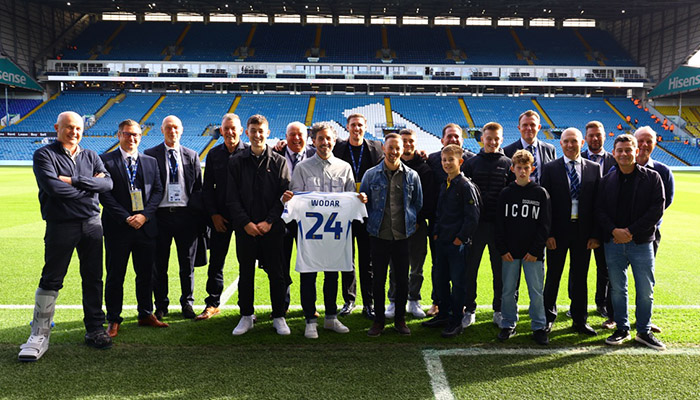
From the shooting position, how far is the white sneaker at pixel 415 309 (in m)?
4.85

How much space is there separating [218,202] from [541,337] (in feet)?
11.1

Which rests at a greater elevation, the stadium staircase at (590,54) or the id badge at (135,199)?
the stadium staircase at (590,54)

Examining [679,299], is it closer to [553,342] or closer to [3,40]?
[553,342]

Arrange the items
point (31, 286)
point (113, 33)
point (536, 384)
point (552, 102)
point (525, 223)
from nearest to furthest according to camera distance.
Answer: point (536, 384) → point (525, 223) → point (31, 286) → point (552, 102) → point (113, 33)

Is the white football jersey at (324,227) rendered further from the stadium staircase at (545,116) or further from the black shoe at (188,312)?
the stadium staircase at (545,116)

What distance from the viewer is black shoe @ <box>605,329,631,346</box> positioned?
4.11 metres

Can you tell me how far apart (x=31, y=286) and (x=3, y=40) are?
42.5 metres

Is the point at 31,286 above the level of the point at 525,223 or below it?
below

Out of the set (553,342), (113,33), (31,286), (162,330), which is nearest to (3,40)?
(113,33)

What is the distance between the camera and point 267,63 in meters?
41.2

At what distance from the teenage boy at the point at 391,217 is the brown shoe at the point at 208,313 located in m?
1.74

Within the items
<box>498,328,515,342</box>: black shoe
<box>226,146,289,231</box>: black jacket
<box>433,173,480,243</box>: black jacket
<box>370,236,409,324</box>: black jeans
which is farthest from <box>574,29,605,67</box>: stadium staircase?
<box>226,146,289,231</box>: black jacket

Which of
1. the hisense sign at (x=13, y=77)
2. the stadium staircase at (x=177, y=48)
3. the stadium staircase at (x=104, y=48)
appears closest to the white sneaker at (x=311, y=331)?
the stadium staircase at (x=177, y=48)

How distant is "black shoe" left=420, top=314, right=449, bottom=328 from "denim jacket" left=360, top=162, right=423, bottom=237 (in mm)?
972
